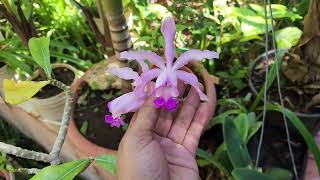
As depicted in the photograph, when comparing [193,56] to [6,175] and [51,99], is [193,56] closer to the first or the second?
[51,99]

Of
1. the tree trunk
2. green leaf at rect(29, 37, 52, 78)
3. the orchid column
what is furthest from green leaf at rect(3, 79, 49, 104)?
the tree trunk

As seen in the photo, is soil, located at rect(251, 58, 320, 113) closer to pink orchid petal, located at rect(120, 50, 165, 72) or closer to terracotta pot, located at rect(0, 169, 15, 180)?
pink orchid petal, located at rect(120, 50, 165, 72)

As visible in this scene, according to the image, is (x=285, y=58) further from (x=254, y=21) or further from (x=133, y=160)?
(x=133, y=160)

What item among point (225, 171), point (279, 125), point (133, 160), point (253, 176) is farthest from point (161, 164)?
point (279, 125)

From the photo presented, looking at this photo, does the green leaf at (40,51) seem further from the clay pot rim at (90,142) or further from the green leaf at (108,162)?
the clay pot rim at (90,142)

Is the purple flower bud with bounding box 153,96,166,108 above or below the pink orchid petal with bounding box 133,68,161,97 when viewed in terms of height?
below

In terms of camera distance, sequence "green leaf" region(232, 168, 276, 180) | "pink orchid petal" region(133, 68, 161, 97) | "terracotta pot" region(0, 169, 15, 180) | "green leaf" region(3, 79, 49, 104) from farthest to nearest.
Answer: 1. "terracotta pot" region(0, 169, 15, 180)
2. "green leaf" region(232, 168, 276, 180)
3. "pink orchid petal" region(133, 68, 161, 97)
4. "green leaf" region(3, 79, 49, 104)

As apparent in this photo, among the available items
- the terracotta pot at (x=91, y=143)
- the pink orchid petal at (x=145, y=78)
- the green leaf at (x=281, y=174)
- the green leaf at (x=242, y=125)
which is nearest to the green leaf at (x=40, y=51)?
the pink orchid petal at (x=145, y=78)
